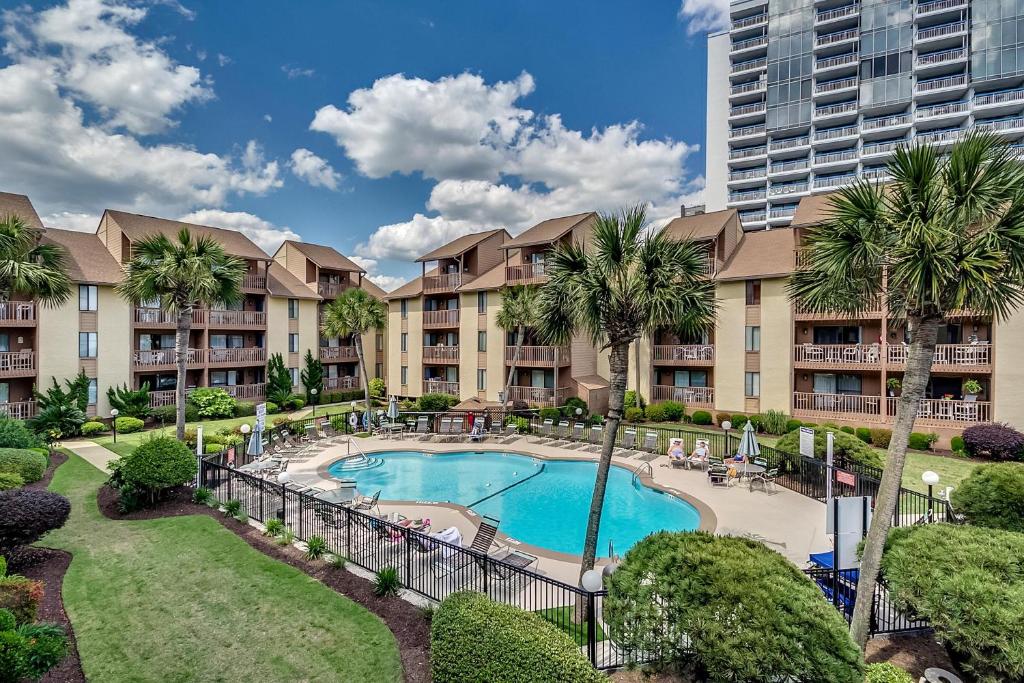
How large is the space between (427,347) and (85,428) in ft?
63.1

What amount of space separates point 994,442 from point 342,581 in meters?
24.7

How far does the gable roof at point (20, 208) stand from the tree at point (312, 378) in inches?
647

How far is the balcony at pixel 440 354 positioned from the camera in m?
33.4

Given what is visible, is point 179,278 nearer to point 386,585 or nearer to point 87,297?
point 87,297

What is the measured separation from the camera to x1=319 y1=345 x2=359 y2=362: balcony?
37.8m

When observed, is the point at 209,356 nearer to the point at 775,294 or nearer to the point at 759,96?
the point at 775,294

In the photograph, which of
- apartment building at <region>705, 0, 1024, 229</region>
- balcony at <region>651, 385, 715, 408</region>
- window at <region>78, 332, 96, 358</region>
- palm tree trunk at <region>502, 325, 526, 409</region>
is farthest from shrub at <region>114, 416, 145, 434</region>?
apartment building at <region>705, 0, 1024, 229</region>

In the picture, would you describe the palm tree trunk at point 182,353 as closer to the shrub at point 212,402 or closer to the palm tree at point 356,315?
the shrub at point 212,402

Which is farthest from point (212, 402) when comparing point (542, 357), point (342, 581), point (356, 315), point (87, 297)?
point (342, 581)

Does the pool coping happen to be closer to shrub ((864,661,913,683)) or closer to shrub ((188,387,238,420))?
shrub ((864,661,913,683))

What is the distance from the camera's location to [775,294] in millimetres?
25922

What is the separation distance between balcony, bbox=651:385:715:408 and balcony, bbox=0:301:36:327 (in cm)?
3424

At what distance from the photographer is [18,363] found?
23.9 meters

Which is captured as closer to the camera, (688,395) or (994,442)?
(994,442)
